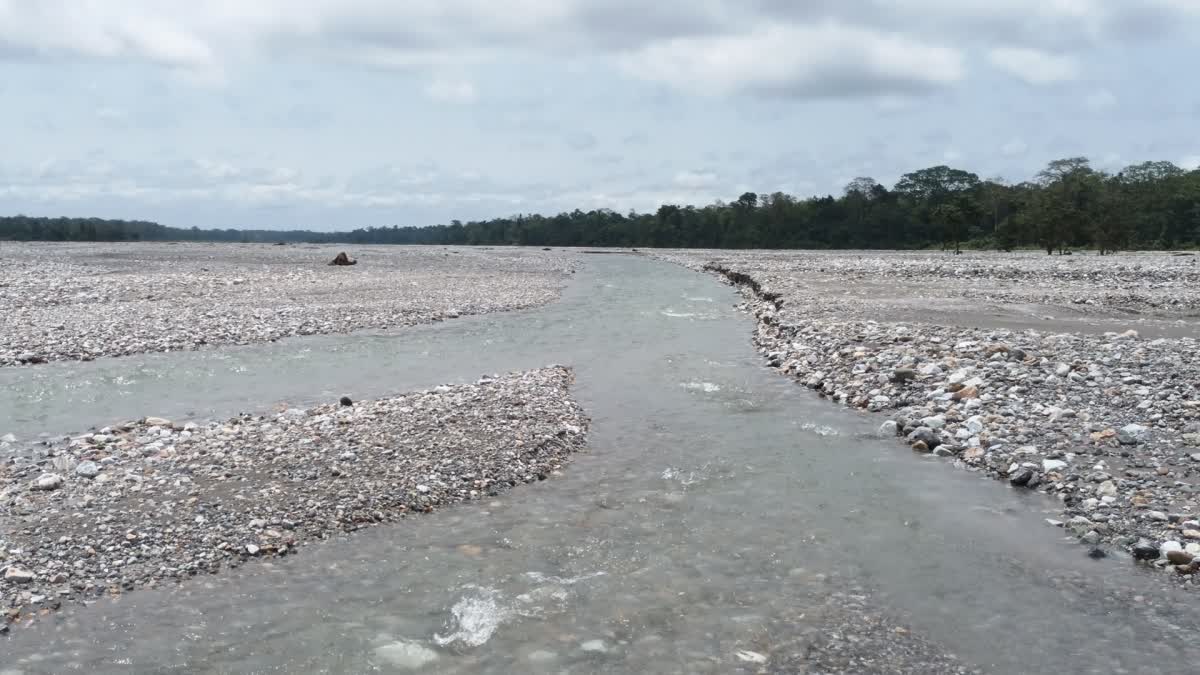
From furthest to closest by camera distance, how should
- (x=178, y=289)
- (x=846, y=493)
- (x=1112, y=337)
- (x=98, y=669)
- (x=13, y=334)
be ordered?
(x=178, y=289) < (x=13, y=334) < (x=1112, y=337) < (x=846, y=493) < (x=98, y=669)

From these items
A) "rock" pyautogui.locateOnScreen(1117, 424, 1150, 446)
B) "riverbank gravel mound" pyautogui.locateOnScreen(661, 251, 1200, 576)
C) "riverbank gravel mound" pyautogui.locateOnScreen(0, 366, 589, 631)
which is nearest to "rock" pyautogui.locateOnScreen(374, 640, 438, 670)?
"riverbank gravel mound" pyautogui.locateOnScreen(0, 366, 589, 631)

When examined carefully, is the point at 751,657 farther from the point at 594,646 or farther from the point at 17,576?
the point at 17,576

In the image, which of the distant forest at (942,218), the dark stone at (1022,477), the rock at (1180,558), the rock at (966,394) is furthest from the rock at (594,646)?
the distant forest at (942,218)

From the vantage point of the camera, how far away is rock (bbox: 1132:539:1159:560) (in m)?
8.22

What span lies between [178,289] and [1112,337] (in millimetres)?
36771

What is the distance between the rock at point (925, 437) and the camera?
1249 cm

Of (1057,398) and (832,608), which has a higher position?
(1057,398)

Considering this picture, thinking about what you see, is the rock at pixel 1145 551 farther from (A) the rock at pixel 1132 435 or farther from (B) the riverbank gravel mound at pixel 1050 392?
(A) the rock at pixel 1132 435

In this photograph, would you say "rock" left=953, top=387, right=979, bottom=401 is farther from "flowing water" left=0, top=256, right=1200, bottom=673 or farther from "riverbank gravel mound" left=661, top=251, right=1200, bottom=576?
"flowing water" left=0, top=256, right=1200, bottom=673

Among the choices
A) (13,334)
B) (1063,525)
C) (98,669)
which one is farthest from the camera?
(13,334)

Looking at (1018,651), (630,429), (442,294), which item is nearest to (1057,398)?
(630,429)

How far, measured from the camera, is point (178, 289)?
123ft

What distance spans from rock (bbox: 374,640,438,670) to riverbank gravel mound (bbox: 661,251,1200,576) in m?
6.85

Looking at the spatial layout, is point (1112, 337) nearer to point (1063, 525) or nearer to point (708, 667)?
point (1063, 525)
